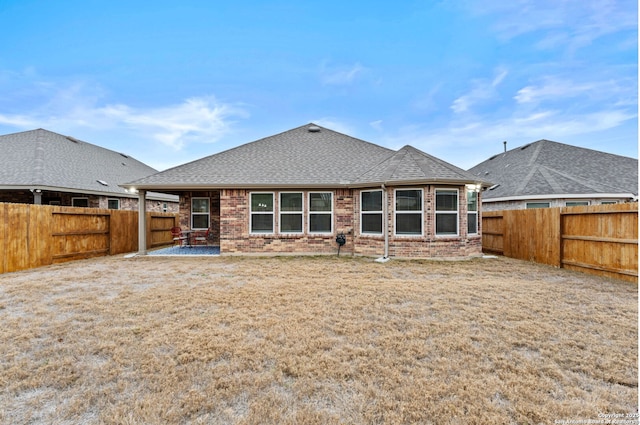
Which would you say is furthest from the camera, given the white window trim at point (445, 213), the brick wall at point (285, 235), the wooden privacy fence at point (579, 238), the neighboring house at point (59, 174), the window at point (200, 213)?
the window at point (200, 213)

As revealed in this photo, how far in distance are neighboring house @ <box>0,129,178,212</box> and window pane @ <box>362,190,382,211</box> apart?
36.5ft

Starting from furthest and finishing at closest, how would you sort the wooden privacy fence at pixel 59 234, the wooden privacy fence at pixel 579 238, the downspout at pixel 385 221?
the downspout at pixel 385 221 < the wooden privacy fence at pixel 59 234 < the wooden privacy fence at pixel 579 238

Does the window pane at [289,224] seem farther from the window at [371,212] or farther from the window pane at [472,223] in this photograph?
the window pane at [472,223]

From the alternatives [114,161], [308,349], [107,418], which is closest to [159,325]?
[107,418]

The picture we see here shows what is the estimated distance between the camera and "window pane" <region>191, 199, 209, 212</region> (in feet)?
41.6

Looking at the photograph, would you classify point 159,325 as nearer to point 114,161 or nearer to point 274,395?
point 274,395

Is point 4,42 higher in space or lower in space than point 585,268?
higher

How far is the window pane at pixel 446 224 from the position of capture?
920 centimetres

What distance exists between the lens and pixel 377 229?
9.70 m

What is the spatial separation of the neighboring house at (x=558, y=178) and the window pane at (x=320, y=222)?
6.61m

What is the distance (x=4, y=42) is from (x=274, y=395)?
22439 millimetres

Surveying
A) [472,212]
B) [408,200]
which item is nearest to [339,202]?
[408,200]

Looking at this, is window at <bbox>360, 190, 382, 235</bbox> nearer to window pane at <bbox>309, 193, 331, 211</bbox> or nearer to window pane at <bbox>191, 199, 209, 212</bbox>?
window pane at <bbox>309, 193, 331, 211</bbox>

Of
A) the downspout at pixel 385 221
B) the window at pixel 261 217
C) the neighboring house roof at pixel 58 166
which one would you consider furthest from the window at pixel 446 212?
the neighboring house roof at pixel 58 166
